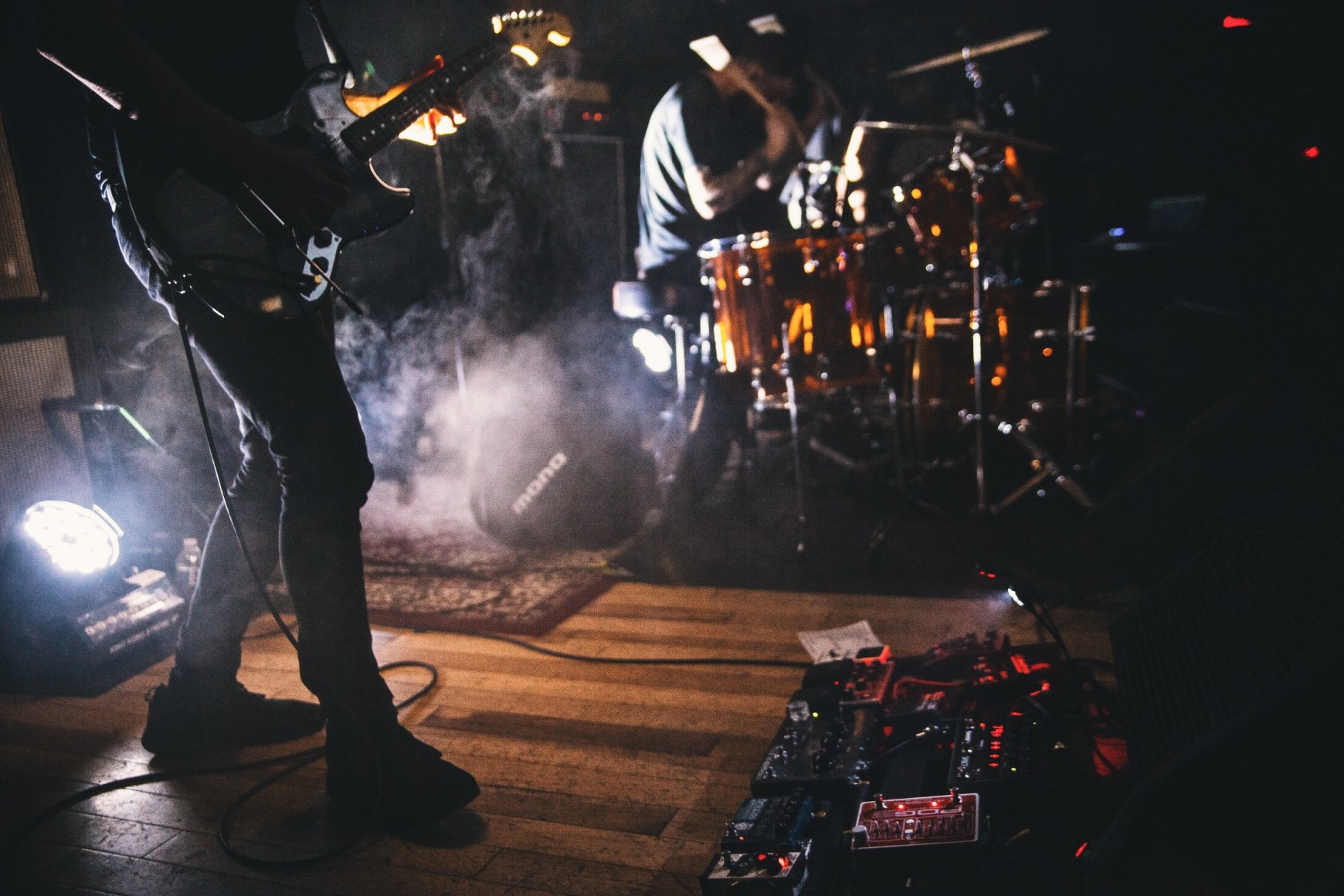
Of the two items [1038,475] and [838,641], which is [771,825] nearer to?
[838,641]

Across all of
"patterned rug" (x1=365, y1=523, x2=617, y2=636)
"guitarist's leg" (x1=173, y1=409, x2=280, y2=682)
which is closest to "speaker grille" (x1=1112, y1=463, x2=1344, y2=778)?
"guitarist's leg" (x1=173, y1=409, x2=280, y2=682)

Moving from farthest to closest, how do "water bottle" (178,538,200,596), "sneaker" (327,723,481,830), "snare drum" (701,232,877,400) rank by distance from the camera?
"snare drum" (701,232,877,400), "water bottle" (178,538,200,596), "sneaker" (327,723,481,830)

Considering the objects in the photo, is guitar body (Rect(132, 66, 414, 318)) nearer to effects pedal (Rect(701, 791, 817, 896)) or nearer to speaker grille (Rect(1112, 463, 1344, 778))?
effects pedal (Rect(701, 791, 817, 896))

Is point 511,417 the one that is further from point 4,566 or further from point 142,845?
point 142,845

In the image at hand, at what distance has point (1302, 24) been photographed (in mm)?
3145

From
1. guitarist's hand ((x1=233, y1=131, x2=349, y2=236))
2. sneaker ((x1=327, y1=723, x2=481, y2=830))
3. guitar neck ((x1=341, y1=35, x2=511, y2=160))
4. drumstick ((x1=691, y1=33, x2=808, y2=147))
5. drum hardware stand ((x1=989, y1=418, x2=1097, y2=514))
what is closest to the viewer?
guitarist's hand ((x1=233, y1=131, x2=349, y2=236))

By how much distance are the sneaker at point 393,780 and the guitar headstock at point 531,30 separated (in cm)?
175

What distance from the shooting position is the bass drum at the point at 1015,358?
3936mm

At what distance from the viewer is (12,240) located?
120 inches

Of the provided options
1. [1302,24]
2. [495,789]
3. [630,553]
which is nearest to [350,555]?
[495,789]

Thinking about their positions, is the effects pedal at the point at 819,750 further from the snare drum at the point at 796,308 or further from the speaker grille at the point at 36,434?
the speaker grille at the point at 36,434

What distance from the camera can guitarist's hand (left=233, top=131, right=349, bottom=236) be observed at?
5.24ft

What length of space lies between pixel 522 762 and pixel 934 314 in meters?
2.77

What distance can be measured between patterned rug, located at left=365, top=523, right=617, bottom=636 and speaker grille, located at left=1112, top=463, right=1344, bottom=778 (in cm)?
191
